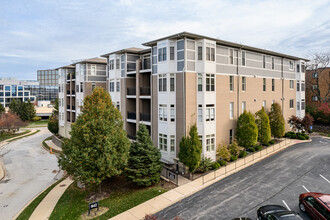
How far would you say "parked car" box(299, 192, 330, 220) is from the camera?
1259cm

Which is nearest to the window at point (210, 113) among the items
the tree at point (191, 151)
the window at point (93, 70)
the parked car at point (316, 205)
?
the tree at point (191, 151)

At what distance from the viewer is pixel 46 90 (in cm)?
15212

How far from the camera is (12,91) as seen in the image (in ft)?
424

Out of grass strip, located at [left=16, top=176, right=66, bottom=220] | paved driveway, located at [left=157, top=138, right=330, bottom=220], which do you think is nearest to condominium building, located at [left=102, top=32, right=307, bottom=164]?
paved driveway, located at [left=157, top=138, right=330, bottom=220]

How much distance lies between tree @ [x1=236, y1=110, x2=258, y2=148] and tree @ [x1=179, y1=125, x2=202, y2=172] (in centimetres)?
810

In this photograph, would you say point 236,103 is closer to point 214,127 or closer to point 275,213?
point 214,127

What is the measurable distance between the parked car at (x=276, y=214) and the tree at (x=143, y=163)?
918 cm

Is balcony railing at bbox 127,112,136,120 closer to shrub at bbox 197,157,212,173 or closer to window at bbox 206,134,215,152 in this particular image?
window at bbox 206,134,215,152

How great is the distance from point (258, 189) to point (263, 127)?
12.0m

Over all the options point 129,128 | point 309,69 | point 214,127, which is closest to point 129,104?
point 129,128

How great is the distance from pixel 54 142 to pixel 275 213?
47774 mm

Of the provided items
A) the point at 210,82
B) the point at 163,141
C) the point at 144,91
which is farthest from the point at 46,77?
the point at 210,82

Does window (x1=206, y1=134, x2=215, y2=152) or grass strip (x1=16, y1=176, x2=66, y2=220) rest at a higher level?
window (x1=206, y1=134, x2=215, y2=152)

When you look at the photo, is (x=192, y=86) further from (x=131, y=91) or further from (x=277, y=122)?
(x=277, y=122)
